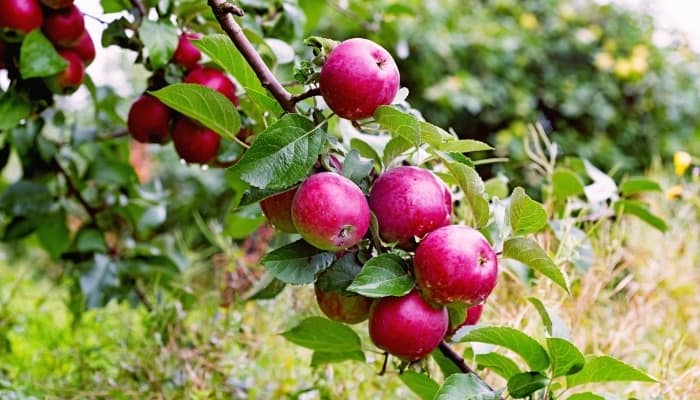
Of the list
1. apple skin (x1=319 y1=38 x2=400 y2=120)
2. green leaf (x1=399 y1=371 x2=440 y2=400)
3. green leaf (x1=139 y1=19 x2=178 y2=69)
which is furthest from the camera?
green leaf (x1=139 y1=19 x2=178 y2=69)

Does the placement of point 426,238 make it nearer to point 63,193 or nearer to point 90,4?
point 90,4

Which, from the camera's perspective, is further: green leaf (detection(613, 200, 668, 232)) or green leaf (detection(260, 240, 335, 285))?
green leaf (detection(613, 200, 668, 232))

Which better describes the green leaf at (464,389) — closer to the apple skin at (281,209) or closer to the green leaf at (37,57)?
the apple skin at (281,209)

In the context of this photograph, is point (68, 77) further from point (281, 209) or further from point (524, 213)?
point (524, 213)

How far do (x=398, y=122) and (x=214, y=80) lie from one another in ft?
0.99

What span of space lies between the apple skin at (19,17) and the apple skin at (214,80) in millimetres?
158

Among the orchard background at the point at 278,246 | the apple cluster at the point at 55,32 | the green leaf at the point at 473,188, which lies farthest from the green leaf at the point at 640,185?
the apple cluster at the point at 55,32

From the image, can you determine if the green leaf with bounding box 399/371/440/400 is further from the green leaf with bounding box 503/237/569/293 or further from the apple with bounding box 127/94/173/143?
the apple with bounding box 127/94/173/143

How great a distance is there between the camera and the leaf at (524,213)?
23.2 inches

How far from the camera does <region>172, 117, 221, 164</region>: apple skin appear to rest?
2.60 ft

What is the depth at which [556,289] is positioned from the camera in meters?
1.03

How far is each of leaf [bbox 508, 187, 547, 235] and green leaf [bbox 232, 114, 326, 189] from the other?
0.52ft

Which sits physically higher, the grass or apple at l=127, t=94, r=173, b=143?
apple at l=127, t=94, r=173, b=143

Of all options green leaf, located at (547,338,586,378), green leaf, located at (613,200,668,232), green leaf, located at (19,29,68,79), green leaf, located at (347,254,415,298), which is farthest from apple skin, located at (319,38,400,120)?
green leaf, located at (613,200,668,232)
